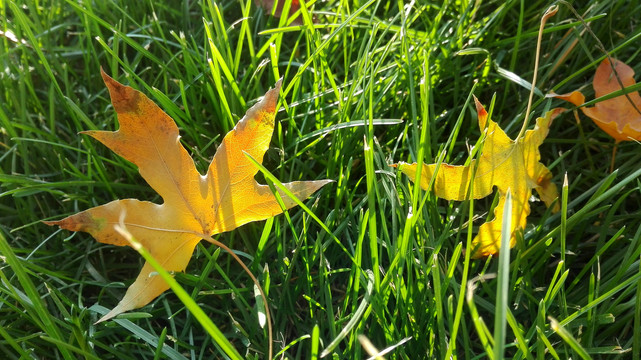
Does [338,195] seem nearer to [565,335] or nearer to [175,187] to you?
[175,187]

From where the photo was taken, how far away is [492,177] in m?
0.86

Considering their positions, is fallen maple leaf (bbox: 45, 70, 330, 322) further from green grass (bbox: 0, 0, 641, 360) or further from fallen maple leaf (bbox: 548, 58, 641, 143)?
fallen maple leaf (bbox: 548, 58, 641, 143)

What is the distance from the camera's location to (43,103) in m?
1.22

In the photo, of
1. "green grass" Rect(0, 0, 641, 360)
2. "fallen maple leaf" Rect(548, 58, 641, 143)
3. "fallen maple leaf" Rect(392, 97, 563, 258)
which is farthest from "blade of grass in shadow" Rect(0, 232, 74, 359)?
"fallen maple leaf" Rect(548, 58, 641, 143)

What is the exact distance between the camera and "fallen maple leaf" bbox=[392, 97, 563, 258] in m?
0.85

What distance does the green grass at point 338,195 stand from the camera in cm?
81

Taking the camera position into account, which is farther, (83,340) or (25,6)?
(25,6)

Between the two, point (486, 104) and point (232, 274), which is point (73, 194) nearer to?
point (232, 274)

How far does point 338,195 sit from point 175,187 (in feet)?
0.87

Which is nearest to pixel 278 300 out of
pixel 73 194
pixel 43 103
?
pixel 73 194

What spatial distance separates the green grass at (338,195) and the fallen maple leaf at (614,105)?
0.04 m

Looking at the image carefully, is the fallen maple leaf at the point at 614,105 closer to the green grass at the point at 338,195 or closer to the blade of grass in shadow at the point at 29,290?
the green grass at the point at 338,195

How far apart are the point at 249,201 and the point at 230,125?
9.8 inches

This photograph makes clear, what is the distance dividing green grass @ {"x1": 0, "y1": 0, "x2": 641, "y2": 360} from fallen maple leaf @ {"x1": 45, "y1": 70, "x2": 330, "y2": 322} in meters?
0.05
